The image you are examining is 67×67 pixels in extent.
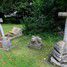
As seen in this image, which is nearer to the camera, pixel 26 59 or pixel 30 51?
pixel 26 59

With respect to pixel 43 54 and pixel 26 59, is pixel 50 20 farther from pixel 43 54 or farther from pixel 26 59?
pixel 26 59

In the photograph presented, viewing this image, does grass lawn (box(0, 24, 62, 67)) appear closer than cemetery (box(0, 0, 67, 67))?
Yes

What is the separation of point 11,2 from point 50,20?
7.02m

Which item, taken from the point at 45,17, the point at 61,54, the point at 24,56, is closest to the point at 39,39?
the point at 24,56

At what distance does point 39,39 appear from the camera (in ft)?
38.3

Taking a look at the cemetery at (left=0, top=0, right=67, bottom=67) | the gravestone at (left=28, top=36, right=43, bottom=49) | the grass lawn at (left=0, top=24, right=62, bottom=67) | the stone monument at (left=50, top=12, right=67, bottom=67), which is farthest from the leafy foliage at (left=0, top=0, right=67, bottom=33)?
the stone monument at (left=50, top=12, right=67, bottom=67)

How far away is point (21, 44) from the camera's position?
12.1 meters

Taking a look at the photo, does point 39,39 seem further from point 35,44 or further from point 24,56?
point 24,56

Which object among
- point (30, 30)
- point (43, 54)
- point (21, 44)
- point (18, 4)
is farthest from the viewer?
point (18, 4)

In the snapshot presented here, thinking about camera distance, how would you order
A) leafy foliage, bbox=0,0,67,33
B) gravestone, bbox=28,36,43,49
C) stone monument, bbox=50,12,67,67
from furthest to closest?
leafy foliage, bbox=0,0,67,33 → gravestone, bbox=28,36,43,49 → stone monument, bbox=50,12,67,67

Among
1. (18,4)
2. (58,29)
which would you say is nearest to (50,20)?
(58,29)

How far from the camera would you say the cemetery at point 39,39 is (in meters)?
9.99

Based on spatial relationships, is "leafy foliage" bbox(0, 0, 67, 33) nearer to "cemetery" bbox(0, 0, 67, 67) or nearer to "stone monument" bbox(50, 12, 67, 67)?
"cemetery" bbox(0, 0, 67, 67)

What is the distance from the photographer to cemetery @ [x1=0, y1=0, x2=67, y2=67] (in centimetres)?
999
